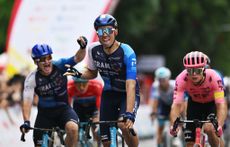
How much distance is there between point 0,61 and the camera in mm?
32406

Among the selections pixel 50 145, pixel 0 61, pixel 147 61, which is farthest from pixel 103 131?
pixel 147 61

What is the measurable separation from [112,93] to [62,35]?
1422 cm

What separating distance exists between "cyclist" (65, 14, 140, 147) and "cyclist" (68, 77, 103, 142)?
3444 millimetres

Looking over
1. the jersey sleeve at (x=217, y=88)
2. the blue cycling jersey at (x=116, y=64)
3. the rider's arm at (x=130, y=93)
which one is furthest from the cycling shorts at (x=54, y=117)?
the jersey sleeve at (x=217, y=88)

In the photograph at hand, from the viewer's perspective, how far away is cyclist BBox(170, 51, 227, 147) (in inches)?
506

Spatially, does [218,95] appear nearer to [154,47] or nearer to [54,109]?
[54,109]

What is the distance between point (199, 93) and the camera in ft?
44.2

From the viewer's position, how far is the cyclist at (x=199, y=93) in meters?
12.8

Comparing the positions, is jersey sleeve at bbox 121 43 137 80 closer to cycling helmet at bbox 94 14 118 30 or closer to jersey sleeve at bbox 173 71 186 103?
cycling helmet at bbox 94 14 118 30

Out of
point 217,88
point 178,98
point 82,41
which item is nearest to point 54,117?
point 82,41

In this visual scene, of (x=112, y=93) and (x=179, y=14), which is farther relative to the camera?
(x=179, y=14)

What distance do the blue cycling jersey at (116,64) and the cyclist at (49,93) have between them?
607 millimetres

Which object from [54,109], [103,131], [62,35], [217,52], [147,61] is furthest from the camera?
[217,52]

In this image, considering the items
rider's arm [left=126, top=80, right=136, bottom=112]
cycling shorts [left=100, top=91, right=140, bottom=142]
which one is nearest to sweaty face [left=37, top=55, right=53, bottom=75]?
cycling shorts [left=100, top=91, right=140, bottom=142]
